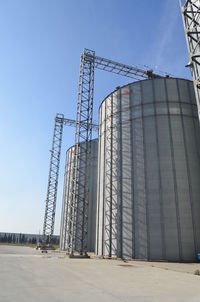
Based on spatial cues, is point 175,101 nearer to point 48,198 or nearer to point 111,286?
point 111,286

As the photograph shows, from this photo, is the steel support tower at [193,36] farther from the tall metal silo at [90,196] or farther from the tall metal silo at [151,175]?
the tall metal silo at [90,196]

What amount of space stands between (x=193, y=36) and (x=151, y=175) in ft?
42.8

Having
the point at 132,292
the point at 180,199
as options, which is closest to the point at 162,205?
the point at 180,199

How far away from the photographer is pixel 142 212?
75.2 ft

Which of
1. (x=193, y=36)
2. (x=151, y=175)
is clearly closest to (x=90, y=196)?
(x=151, y=175)

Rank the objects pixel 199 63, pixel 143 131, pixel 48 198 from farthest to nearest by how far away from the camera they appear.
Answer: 1. pixel 48 198
2. pixel 143 131
3. pixel 199 63

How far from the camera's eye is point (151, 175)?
23516 millimetres

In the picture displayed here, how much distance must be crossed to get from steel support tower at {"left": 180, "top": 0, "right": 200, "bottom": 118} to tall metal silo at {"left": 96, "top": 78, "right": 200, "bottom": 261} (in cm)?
1068

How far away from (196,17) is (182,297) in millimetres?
15574

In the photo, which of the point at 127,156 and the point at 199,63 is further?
the point at 127,156

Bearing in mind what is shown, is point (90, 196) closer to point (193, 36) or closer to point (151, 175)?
point (151, 175)

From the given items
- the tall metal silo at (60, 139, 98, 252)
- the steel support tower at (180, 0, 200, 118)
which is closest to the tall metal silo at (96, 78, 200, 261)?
the tall metal silo at (60, 139, 98, 252)

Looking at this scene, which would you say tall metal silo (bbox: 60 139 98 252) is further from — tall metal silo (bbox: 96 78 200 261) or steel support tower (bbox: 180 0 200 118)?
steel support tower (bbox: 180 0 200 118)

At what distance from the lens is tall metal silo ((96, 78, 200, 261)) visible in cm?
2177
